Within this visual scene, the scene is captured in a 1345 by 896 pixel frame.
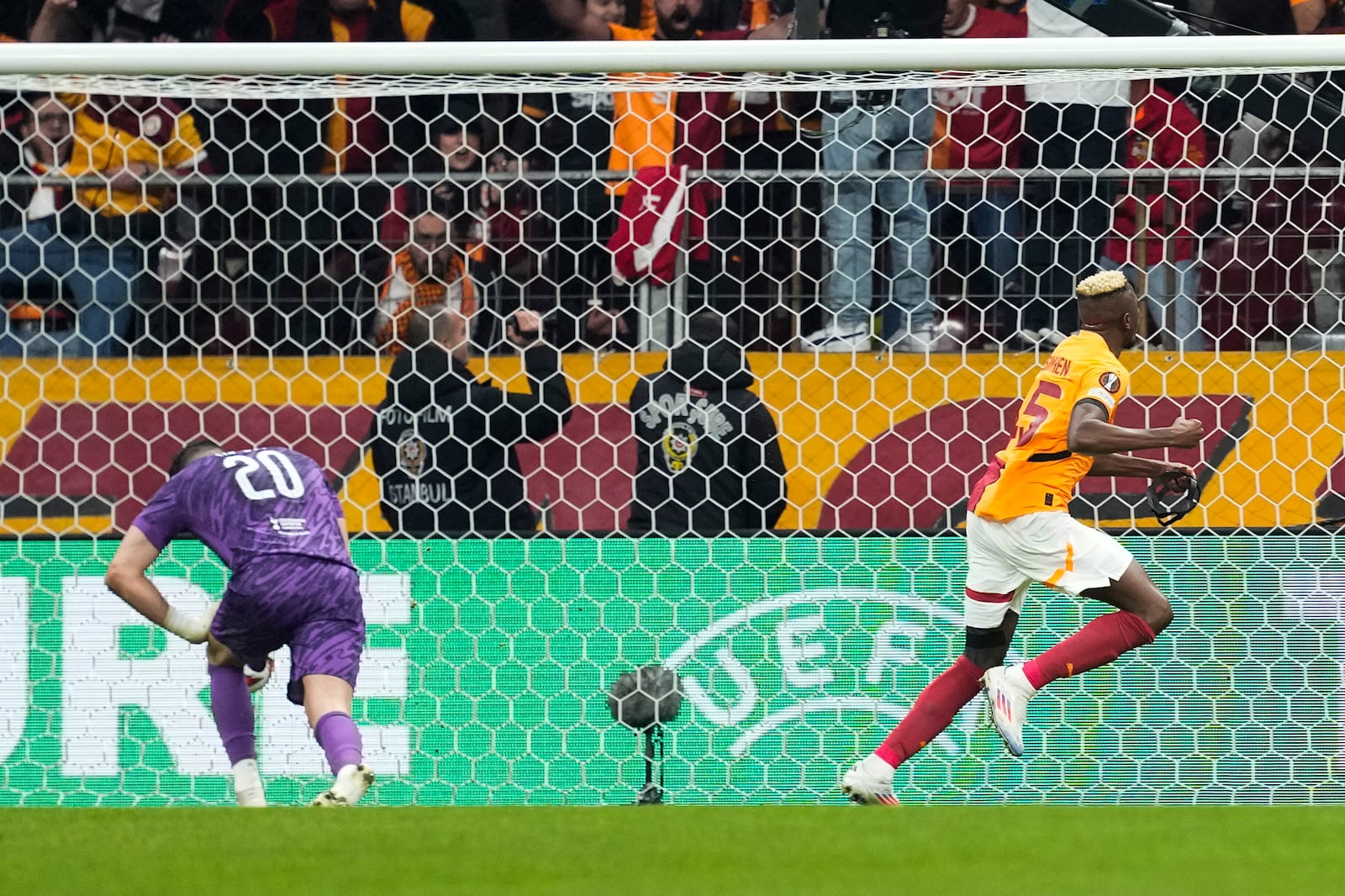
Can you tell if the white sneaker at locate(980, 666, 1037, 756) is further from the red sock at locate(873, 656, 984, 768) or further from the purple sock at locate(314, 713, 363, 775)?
the purple sock at locate(314, 713, 363, 775)

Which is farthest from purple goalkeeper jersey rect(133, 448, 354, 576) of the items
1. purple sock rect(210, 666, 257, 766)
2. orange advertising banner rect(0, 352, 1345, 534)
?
orange advertising banner rect(0, 352, 1345, 534)

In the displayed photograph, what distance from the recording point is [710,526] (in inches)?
244

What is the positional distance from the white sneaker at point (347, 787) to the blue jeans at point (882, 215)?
249cm

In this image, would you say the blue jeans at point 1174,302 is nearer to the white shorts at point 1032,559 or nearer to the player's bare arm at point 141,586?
the white shorts at point 1032,559

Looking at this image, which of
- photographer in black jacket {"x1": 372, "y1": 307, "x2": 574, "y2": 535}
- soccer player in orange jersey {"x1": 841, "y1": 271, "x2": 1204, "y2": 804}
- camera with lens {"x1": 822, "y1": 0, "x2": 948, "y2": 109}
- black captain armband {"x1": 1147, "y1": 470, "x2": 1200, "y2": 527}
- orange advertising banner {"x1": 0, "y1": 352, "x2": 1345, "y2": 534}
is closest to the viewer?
soccer player in orange jersey {"x1": 841, "y1": 271, "x2": 1204, "y2": 804}

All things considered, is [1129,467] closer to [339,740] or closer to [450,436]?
[450,436]

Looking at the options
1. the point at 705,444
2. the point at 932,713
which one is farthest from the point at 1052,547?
the point at 705,444

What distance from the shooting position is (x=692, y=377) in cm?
602

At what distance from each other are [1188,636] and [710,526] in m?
1.67

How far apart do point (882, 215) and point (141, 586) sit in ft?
9.48

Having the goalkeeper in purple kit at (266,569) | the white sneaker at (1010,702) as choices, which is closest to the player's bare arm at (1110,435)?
the white sneaker at (1010,702)

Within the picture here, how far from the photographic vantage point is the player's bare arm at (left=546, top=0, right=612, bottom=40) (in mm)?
8164

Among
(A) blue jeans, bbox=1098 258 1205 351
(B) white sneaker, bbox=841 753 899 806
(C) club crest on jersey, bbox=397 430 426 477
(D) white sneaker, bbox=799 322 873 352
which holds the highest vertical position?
(A) blue jeans, bbox=1098 258 1205 351

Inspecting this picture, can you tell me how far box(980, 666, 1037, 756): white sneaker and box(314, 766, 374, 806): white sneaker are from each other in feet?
6.07
